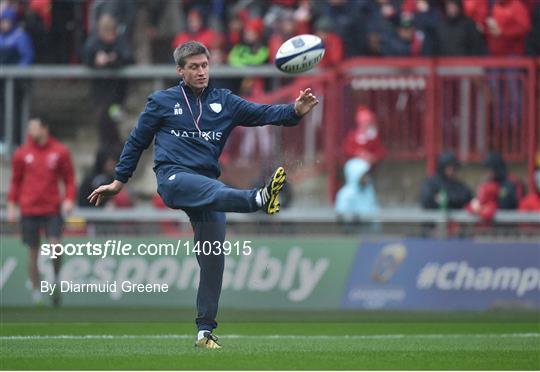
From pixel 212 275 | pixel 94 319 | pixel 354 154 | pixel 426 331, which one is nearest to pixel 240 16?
pixel 354 154

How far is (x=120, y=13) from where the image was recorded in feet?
76.5

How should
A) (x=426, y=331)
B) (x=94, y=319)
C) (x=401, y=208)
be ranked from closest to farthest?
(x=426, y=331) → (x=94, y=319) → (x=401, y=208)

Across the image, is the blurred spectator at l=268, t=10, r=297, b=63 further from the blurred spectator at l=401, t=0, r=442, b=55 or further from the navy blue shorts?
the navy blue shorts

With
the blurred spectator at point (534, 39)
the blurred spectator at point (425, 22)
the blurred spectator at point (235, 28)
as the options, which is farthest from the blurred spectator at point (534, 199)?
the blurred spectator at point (235, 28)

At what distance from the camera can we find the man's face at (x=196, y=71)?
455 inches

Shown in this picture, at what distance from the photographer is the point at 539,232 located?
1992cm

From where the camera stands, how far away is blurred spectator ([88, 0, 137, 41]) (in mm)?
23203

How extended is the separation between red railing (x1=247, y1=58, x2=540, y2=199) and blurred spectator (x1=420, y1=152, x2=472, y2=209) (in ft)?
2.50

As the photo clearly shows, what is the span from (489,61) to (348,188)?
114 inches

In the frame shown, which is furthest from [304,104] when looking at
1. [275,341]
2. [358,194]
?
[358,194]

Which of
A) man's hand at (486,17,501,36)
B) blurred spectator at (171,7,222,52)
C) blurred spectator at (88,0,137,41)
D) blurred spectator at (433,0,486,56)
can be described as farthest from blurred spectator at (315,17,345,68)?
blurred spectator at (88,0,137,41)

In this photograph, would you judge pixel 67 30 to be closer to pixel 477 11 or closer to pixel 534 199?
pixel 477 11

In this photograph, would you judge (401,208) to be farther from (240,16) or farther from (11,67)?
(11,67)

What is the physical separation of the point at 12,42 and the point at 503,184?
8266 millimetres
